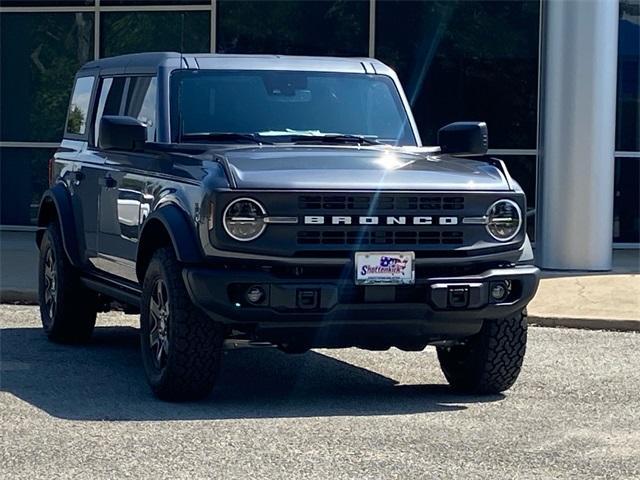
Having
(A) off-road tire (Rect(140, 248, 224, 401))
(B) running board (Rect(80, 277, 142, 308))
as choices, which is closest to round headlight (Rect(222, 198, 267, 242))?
(A) off-road tire (Rect(140, 248, 224, 401))

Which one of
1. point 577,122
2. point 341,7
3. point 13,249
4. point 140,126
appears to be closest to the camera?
point 140,126

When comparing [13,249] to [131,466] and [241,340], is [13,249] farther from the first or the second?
[131,466]

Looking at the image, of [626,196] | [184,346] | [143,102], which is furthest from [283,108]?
[626,196]

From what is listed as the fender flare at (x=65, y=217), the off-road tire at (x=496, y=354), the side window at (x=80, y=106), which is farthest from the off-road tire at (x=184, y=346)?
the side window at (x=80, y=106)

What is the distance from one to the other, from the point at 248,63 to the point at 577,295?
460 centimetres

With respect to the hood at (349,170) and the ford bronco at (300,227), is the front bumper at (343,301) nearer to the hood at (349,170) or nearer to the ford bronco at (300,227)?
the ford bronco at (300,227)

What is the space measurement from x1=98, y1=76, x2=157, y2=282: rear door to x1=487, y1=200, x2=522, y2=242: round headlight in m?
2.06

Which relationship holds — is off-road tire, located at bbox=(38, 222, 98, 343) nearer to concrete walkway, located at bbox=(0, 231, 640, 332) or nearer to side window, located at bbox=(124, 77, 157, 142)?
side window, located at bbox=(124, 77, 157, 142)

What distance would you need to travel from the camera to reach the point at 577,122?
14.3m

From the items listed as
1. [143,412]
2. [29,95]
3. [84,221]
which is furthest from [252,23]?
[143,412]

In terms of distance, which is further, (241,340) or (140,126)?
(140,126)

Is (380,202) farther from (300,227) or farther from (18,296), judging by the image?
(18,296)

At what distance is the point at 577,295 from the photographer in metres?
12.7

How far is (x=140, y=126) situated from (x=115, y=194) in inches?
31.4
